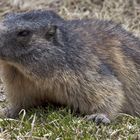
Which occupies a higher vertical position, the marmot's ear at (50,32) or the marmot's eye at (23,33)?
the marmot's eye at (23,33)

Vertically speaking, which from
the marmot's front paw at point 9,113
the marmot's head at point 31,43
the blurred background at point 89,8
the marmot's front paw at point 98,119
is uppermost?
the marmot's head at point 31,43

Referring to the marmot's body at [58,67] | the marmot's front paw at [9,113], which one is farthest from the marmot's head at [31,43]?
the marmot's front paw at [9,113]

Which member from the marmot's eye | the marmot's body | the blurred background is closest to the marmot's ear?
the marmot's body

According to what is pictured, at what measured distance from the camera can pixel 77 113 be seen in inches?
273

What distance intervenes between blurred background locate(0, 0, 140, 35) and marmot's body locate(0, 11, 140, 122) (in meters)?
3.58

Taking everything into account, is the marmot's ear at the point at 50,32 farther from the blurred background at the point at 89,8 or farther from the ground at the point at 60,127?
the blurred background at the point at 89,8

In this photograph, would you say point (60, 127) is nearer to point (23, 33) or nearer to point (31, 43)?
point (31, 43)

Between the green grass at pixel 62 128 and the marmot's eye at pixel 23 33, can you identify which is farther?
the marmot's eye at pixel 23 33

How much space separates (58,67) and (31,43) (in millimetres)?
380

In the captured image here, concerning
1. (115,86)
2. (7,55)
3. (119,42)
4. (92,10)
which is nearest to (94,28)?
(119,42)

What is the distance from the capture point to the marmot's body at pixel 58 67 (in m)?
6.62

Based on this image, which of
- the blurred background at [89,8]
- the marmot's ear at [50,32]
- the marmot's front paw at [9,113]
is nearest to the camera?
the marmot's ear at [50,32]

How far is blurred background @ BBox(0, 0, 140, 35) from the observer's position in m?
10.9

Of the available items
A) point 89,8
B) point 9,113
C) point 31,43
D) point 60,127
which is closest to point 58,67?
point 31,43
